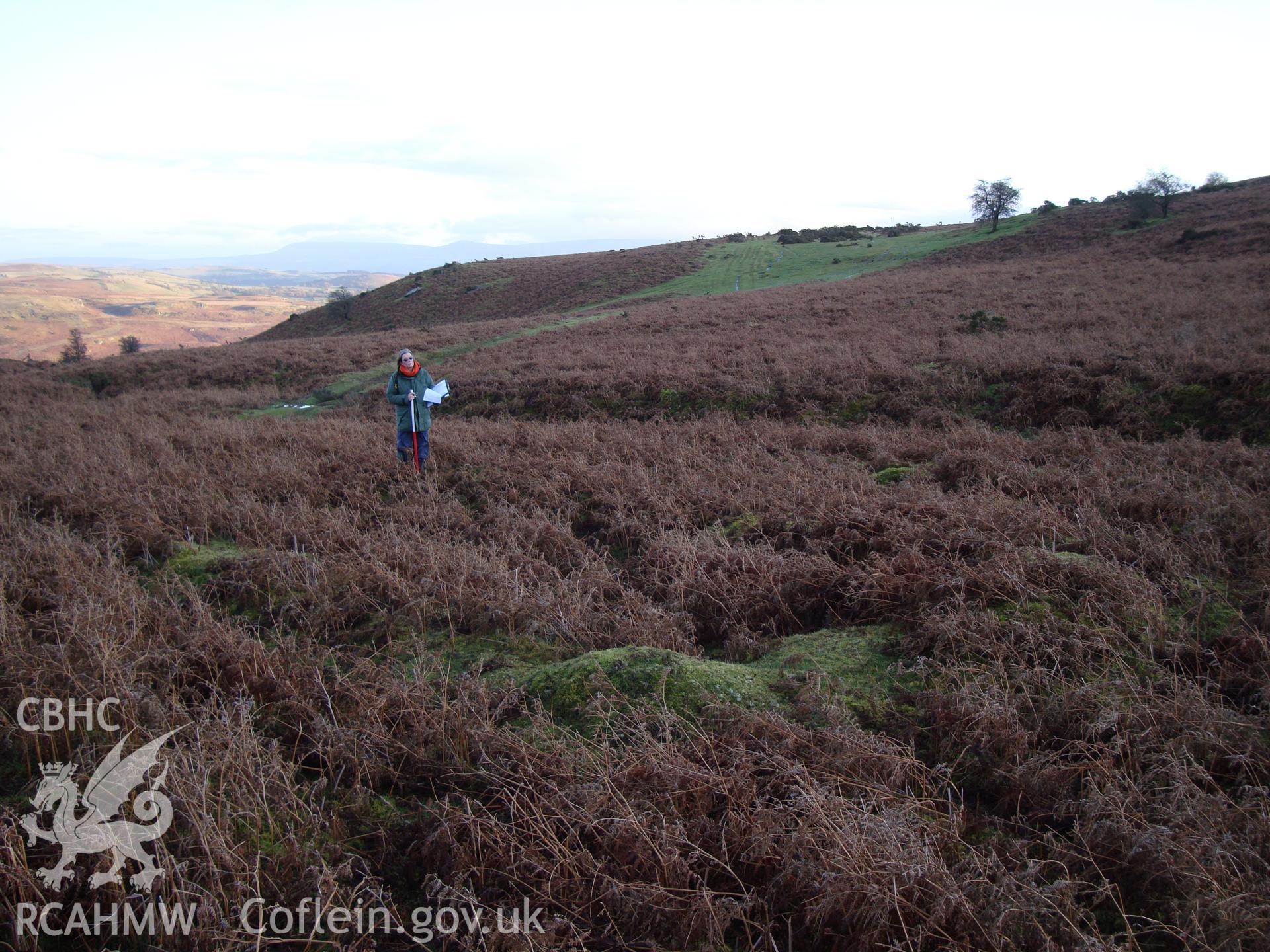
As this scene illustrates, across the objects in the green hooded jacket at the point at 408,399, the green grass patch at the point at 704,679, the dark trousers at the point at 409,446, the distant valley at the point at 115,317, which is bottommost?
the green grass patch at the point at 704,679

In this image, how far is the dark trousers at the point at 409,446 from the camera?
933 centimetres

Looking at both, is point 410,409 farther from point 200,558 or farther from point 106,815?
point 106,815

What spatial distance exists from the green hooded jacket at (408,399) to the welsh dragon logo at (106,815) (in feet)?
21.1

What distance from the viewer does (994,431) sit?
9.97 metres

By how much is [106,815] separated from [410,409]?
7.00 metres

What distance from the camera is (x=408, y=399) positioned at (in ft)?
30.0

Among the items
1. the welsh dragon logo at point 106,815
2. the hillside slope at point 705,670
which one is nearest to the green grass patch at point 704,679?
the hillside slope at point 705,670

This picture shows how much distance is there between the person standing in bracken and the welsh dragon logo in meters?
6.22

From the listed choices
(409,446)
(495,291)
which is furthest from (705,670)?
(495,291)

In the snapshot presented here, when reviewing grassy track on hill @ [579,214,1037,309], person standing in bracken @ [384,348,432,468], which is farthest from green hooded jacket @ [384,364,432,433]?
grassy track on hill @ [579,214,1037,309]

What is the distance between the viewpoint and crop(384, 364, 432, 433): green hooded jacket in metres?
9.17

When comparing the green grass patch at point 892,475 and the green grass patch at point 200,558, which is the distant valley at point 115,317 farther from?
the green grass patch at point 892,475

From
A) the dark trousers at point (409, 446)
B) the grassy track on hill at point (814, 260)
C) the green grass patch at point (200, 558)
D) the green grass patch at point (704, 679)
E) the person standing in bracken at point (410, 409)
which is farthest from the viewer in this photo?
the grassy track on hill at point (814, 260)

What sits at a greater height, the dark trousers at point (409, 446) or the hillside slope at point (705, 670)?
the dark trousers at point (409, 446)
